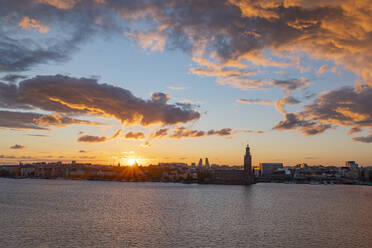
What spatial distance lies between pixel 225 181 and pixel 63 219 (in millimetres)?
157776

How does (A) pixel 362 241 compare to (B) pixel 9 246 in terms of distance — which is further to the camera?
(A) pixel 362 241

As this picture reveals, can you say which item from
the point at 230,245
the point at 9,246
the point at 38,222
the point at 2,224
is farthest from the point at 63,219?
the point at 230,245

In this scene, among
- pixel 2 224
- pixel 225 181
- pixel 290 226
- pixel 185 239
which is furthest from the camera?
pixel 225 181

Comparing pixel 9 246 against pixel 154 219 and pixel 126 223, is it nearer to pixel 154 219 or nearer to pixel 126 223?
pixel 126 223

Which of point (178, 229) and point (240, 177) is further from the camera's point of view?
point (240, 177)

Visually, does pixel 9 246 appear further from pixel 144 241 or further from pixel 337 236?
pixel 337 236

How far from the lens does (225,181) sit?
196 meters

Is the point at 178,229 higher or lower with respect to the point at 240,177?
lower

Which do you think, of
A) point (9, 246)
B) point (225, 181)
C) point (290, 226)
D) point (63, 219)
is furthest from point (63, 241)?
point (225, 181)

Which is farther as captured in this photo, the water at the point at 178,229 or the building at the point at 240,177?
the building at the point at 240,177

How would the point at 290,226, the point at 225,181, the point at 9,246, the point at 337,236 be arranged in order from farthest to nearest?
the point at 225,181 < the point at 290,226 < the point at 337,236 < the point at 9,246

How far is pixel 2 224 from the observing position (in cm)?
3953

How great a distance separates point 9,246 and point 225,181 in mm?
172421

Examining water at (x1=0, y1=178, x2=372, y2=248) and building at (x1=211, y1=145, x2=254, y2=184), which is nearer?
water at (x1=0, y1=178, x2=372, y2=248)
